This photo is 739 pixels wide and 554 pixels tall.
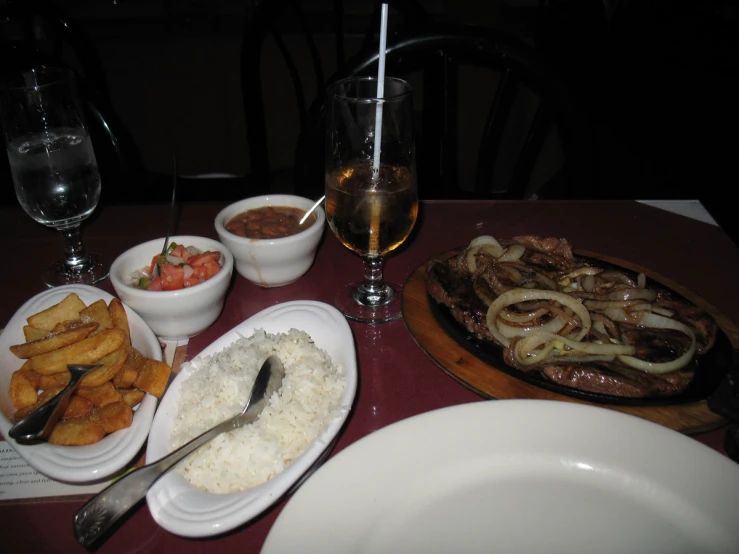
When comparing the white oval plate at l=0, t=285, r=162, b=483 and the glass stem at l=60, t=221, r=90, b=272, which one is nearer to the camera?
the white oval plate at l=0, t=285, r=162, b=483

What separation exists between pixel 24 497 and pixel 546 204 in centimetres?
179

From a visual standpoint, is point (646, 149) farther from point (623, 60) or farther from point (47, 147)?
point (47, 147)

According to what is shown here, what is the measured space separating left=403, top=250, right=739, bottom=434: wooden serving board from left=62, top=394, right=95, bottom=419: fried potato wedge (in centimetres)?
69

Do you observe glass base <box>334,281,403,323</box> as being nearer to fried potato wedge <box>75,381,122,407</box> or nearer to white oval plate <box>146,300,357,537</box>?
white oval plate <box>146,300,357,537</box>

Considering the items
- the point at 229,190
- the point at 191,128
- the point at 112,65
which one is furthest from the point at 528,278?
the point at 112,65

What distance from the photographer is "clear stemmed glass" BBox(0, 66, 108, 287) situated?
1.43 meters

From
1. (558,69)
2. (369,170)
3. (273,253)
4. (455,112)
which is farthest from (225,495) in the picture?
(558,69)

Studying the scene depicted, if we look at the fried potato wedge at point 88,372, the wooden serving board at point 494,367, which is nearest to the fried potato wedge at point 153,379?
the fried potato wedge at point 88,372

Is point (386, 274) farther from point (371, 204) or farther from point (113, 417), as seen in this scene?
point (113, 417)

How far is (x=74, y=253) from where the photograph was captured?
1597 millimetres

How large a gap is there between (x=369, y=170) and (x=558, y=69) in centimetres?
363

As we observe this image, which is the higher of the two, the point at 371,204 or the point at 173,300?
the point at 371,204

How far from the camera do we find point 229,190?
2760mm

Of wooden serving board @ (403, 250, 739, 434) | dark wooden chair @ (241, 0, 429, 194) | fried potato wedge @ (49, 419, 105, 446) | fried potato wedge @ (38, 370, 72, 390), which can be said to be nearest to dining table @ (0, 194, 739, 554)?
wooden serving board @ (403, 250, 739, 434)
